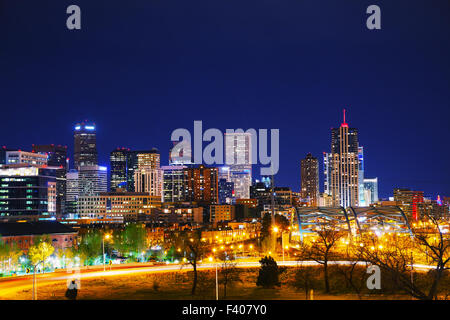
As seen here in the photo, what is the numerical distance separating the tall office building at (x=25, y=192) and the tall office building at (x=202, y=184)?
259 ft

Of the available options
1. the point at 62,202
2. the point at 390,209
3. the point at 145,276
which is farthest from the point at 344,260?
the point at 62,202

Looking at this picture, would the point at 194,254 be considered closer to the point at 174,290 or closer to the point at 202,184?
the point at 174,290

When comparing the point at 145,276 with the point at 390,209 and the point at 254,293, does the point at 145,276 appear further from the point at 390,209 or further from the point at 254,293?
the point at 390,209

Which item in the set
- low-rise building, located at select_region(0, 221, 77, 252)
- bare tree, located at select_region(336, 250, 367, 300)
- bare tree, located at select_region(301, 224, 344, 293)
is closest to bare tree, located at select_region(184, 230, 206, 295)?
bare tree, located at select_region(301, 224, 344, 293)

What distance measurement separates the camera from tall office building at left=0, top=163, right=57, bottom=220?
369 feet

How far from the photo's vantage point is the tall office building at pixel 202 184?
190 meters

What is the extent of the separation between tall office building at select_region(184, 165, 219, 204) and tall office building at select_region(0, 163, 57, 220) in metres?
78.9

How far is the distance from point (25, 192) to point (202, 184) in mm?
85768

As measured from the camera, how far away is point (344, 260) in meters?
41.9

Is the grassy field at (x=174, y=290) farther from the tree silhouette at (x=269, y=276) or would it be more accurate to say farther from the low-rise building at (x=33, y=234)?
the low-rise building at (x=33, y=234)

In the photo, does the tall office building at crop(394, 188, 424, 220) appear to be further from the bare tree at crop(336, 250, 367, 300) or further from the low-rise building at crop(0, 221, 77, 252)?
the bare tree at crop(336, 250, 367, 300)

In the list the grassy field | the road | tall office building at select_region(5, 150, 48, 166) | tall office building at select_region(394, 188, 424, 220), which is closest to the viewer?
the grassy field
